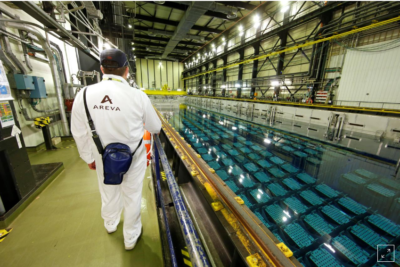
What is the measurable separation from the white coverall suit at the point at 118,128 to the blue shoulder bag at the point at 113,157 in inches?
1.7

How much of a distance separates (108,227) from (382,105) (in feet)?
28.6

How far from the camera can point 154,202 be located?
2035mm

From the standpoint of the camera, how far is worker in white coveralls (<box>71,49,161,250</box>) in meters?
1.15

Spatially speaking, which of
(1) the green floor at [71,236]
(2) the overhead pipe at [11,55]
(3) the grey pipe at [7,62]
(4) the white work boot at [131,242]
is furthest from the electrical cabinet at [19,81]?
(4) the white work boot at [131,242]

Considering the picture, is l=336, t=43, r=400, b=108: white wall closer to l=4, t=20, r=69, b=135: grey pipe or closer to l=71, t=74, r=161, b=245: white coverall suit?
l=71, t=74, r=161, b=245: white coverall suit

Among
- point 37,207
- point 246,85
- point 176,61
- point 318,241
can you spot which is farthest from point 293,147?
point 176,61

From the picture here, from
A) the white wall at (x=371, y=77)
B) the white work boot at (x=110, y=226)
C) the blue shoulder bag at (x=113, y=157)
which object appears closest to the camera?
the blue shoulder bag at (x=113, y=157)

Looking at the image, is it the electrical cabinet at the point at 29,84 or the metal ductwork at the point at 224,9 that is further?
the metal ductwork at the point at 224,9

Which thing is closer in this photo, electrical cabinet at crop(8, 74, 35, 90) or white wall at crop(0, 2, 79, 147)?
electrical cabinet at crop(8, 74, 35, 90)

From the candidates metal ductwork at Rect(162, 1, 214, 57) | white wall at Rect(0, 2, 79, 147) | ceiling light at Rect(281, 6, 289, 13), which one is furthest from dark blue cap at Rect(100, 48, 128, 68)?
ceiling light at Rect(281, 6, 289, 13)

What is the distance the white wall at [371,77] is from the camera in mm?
5219

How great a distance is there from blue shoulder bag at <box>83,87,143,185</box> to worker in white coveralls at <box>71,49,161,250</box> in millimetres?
36

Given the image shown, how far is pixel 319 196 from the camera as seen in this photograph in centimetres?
264

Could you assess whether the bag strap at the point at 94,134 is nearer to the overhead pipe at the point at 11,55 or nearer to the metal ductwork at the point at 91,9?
the metal ductwork at the point at 91,9
